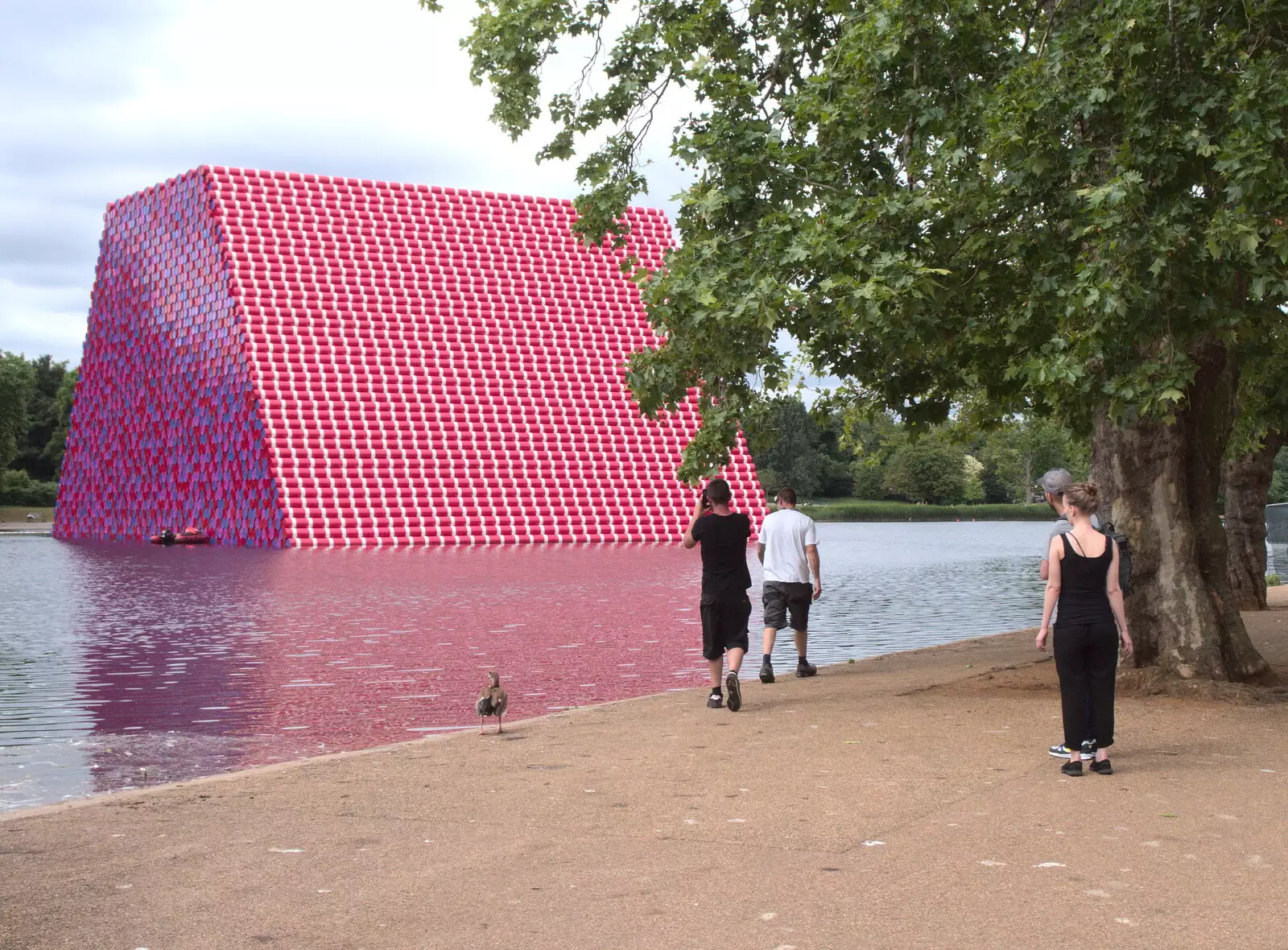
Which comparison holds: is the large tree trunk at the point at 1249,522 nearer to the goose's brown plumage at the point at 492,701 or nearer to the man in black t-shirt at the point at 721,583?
the man in black t-shirt at the point at 721,583

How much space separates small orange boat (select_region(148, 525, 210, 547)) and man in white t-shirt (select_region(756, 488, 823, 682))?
38510 millimetres

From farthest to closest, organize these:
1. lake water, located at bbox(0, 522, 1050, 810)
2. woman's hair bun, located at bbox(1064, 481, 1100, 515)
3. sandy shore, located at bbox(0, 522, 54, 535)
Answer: sandy shore, located at bbox(0, 522, 54, 535) → lake water, located at bbox(0, 522, 1050, 810) → woman's hair bun, located at bbox(1064, 481, 1100, 515)

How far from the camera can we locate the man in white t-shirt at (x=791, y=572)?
493 inches

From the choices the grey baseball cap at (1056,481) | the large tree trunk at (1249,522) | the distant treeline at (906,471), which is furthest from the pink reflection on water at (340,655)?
the distant treeline at (906,471)

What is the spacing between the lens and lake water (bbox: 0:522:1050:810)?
9492mm

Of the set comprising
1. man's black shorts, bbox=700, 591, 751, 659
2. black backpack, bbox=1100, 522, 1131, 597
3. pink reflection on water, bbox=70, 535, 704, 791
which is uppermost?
black backpack, bbox=1100, 522, 1131, 597

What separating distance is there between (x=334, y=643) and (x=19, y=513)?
71.1 m

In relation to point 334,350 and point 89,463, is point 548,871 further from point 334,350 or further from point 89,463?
point 89,463

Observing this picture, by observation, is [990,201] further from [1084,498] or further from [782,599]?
[782,599]

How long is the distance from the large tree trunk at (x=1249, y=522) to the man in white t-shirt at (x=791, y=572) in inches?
330

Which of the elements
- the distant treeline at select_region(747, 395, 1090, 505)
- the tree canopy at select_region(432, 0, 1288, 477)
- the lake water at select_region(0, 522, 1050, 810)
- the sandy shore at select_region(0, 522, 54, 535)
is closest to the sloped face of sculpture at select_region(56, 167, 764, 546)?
the sandy shore at select_region(0, 522, 54, 535)

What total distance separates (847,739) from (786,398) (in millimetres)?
6037

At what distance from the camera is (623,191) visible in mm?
12758

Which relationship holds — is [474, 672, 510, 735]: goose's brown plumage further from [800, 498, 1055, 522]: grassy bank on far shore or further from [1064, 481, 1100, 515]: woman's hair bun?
[800, 498, 1055, 522]: grassy bank on far shore
